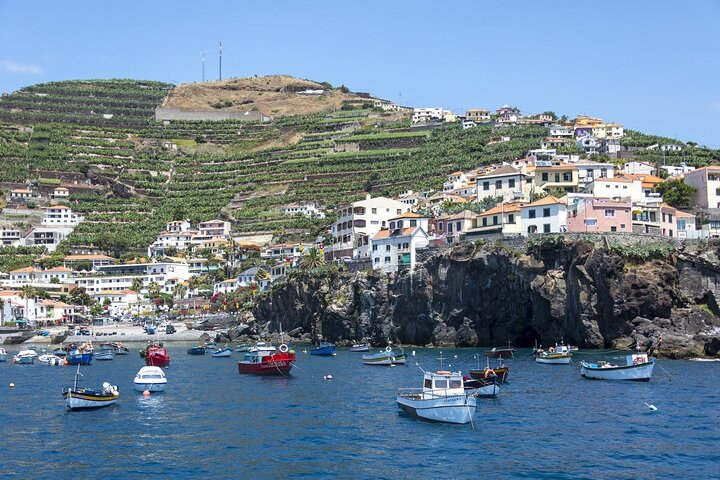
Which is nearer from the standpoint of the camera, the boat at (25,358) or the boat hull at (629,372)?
the boat hull at (629,372)

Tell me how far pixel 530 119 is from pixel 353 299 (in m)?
106

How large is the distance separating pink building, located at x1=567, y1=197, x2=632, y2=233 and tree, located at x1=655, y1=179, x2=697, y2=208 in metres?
19.2

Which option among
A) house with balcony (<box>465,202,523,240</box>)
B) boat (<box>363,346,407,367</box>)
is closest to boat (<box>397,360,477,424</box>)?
boat (<box>363,346,407,367</box>)

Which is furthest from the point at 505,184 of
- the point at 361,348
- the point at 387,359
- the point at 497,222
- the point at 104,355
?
the point at 104,355

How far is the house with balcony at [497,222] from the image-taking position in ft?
316

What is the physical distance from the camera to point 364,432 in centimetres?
4553

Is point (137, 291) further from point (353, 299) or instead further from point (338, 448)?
point (338, 448)

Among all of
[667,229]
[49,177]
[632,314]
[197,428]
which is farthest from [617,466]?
[49,177]

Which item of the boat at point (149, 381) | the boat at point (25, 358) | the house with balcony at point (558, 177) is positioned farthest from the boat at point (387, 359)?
the house with balcony at point (558, 177)

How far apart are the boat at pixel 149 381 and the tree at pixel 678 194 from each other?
6788cm

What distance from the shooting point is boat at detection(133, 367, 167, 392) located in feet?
209

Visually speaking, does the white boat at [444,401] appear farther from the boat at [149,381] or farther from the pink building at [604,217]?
the pink building at [604,217]

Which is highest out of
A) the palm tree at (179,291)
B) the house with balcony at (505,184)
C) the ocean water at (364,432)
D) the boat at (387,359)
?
the house with balcony at (505,184)

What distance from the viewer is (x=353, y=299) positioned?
104 meters
